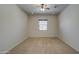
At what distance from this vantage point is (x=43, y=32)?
10.0 m

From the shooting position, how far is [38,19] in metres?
10.0

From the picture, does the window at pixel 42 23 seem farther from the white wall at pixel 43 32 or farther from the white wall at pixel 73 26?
the white wall at pixel 73 26

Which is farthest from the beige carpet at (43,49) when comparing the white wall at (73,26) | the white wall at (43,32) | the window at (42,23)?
the window at (42,23)

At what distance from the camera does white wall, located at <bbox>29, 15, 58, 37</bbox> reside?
32.6 ft

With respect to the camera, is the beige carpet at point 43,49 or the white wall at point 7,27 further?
the beige carpet at point 43,49

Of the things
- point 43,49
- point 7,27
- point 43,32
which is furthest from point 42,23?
point 7,27

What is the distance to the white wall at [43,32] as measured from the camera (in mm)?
9945

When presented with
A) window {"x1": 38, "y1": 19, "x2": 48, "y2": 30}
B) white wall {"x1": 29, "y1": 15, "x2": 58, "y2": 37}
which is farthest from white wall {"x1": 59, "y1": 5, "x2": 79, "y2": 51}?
window {"x1": 38, "y1": 19, "x2": 48, "y2": 30}

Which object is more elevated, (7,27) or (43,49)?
(7,27)

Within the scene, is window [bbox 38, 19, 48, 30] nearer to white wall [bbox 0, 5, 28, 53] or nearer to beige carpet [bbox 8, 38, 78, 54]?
beige carpet [bbox 8, 38, 78, 54]

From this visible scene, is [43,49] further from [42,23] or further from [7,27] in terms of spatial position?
[42,23]

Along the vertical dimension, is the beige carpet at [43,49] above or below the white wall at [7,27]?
below
